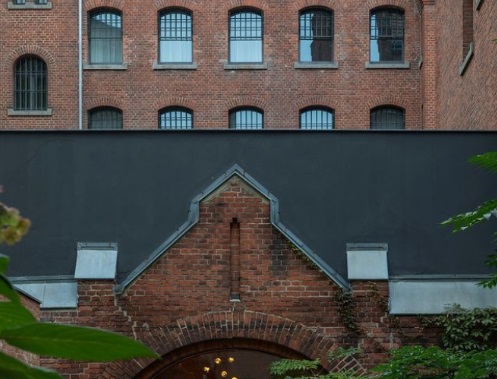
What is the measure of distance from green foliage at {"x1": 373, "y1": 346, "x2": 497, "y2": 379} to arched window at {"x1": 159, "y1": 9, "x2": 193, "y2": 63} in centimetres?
2637

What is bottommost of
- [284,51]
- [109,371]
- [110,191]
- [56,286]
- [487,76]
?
[109,371]

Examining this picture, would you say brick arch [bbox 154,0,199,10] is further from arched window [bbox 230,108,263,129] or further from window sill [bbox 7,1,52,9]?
arched window [bbox 230,108,263,129]

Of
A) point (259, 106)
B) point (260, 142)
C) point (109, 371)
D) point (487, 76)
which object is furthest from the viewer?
point (259, 106)

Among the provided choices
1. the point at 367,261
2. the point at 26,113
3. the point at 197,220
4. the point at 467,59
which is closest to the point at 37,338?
the point at 197,220

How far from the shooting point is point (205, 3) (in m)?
39.8

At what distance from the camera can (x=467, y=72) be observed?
26656mm

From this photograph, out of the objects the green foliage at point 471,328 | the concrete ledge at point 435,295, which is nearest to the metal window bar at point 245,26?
the concrete ledge at point 435,295

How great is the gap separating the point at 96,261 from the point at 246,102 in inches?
825

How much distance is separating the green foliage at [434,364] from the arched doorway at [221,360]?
4319 millimetres

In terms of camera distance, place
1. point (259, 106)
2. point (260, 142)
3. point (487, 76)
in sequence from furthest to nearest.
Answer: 1. point (259, 106)
2. point (487, 76)
3. point (260, 142)

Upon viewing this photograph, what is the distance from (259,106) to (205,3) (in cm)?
364

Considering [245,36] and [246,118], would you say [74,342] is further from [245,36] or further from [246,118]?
[245,36]

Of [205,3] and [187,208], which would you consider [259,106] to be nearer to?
[205,3]

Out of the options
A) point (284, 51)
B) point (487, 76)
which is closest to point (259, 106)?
point (284, 51)
